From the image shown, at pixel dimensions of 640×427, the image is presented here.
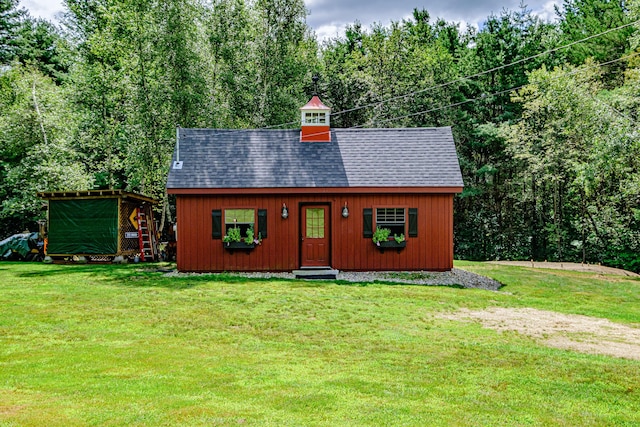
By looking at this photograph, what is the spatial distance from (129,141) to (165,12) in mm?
5275

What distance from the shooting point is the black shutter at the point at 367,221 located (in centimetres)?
1533

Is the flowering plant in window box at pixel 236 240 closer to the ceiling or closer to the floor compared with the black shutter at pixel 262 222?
closer to the floor

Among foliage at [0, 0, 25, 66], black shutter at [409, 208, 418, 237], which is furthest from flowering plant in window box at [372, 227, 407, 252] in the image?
foliage at [0, 0, 25, 66]

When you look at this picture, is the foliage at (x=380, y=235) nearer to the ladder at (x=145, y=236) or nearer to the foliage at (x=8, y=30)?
the ladder at (x=145, y=236)

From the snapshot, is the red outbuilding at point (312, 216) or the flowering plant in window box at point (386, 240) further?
the red outbuilding at point (312, 216)

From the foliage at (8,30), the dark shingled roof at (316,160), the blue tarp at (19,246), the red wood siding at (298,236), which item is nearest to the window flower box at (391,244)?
the red wood siding at (298,236)

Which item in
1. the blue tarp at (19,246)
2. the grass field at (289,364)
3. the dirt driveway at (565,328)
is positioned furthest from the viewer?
the blue tarp at (19,246)

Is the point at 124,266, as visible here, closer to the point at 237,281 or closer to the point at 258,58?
the point at 237,281

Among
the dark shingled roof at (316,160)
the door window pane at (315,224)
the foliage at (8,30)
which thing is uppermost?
the foliage at (8,30)

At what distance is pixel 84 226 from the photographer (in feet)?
58.1

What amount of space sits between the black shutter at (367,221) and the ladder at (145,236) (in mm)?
7874

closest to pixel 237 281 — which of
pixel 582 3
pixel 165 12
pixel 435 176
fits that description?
pixel 435 176

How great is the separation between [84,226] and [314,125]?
26.6 ft

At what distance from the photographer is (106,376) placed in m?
5.52
